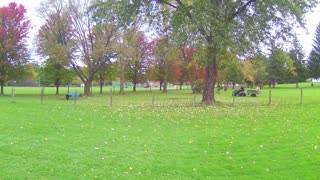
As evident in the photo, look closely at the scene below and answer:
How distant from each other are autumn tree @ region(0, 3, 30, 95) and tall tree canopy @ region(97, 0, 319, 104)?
2113cm

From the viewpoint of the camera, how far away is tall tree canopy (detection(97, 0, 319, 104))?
2081cm

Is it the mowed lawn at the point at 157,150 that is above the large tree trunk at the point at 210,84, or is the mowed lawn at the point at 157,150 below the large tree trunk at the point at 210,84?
below

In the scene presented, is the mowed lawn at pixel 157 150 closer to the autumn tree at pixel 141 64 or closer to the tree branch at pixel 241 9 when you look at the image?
the tree branch at pixel 241 9

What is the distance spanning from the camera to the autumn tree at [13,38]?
39.7 m

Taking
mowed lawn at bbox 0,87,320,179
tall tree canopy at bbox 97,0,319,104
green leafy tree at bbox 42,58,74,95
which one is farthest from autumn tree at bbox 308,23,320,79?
mowed lawn at bbox 0,87,320,179

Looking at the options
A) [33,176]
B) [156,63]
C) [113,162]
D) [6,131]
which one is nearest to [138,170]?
[113,162]

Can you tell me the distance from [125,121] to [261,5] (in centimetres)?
1323

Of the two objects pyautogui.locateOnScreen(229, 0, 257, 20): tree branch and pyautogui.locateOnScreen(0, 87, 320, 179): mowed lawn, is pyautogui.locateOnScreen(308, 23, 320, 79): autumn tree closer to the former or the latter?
pyautogui.locateOnScreen(229, 0, 257, 20): tree branch

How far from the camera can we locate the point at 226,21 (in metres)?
22.5

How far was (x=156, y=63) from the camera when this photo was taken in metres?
65.1

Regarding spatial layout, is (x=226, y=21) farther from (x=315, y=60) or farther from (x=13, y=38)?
(x=315, y=60)

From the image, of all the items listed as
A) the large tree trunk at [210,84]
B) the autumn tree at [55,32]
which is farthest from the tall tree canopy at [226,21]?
the autumn tree at [55,32]

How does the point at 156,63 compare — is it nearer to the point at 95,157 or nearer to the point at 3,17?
the point at 3,17

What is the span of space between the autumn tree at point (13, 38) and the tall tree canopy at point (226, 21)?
21126mm
